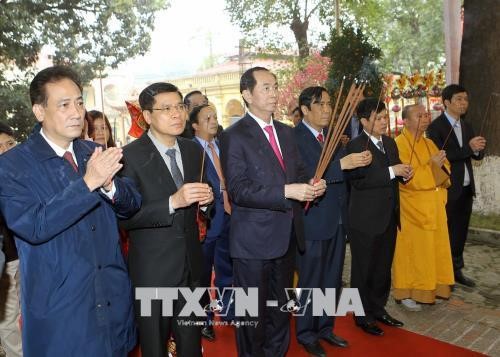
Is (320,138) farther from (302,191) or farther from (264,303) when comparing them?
(264,303)

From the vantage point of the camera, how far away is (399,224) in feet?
9.97

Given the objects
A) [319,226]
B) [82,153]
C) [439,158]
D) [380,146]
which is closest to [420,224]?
[439,158]

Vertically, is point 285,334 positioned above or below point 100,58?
below

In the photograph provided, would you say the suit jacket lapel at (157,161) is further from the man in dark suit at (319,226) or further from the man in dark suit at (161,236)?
the man in dark suit at (319,226)

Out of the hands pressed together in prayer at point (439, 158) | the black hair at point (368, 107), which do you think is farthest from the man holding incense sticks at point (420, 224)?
the black hair at point (368, 107)

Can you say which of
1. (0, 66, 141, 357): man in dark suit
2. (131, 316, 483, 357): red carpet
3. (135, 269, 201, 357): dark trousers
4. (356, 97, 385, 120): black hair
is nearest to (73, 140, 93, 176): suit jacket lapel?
(0, 66, 141, 357): man in dark suit

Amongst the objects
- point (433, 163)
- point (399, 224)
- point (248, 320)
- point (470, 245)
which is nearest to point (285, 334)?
point (248, 320)

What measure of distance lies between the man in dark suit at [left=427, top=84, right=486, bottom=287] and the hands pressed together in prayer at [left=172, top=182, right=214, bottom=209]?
2559 millimetres

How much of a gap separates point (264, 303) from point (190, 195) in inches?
34.5

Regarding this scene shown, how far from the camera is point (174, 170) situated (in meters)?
2.06

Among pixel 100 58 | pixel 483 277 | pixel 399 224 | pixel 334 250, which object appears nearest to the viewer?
pixel 334 250

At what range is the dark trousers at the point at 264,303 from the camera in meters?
2.30

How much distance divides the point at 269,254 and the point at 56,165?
119 centimetres

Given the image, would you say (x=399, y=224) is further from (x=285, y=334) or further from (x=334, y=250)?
(x=285, y=334)
